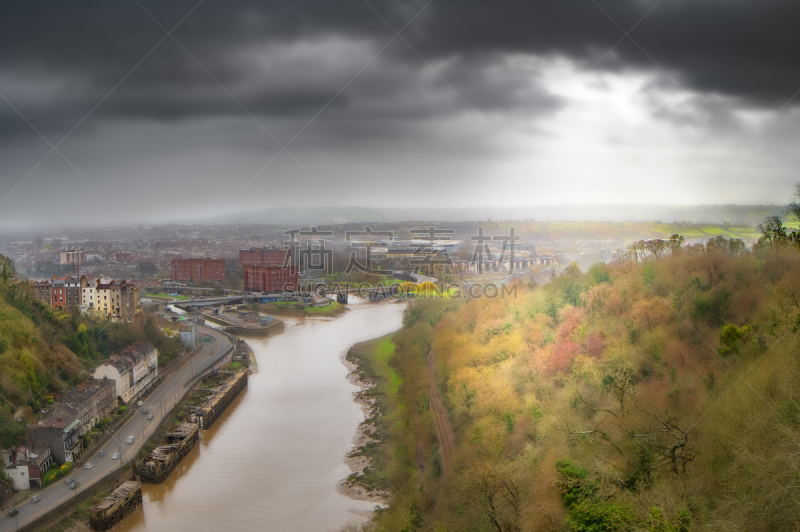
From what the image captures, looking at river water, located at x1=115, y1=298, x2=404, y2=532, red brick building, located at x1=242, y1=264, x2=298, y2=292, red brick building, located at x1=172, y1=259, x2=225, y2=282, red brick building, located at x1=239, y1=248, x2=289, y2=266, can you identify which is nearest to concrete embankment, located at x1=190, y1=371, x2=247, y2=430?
river water, located at x1=115, y1=298, x2=404, y2=532

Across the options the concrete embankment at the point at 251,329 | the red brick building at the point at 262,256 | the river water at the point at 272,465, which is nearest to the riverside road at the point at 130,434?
the river water at the point at 272,465

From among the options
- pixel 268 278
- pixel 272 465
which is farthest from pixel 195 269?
Answer: pixel 272 465

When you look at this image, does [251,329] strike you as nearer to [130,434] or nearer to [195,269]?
[130,434]

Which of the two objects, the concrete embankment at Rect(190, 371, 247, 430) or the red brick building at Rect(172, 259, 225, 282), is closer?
the concrete embankment at Rect(190, 371, 247, 430)

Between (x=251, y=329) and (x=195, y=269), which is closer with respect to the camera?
(x=251, y=329)

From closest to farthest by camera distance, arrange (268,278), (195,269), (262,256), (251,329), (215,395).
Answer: (215,395) → (251,329) → (268,278) → (195,269) → (262,256)

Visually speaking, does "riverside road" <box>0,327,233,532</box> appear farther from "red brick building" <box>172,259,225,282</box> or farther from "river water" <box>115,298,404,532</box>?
"red brick building" <box>172,259,225,282</box>

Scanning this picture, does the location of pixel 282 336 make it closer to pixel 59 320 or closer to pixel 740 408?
pixel 59 320

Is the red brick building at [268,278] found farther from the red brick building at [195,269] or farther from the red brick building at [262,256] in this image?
the red brick building at [262,256]
